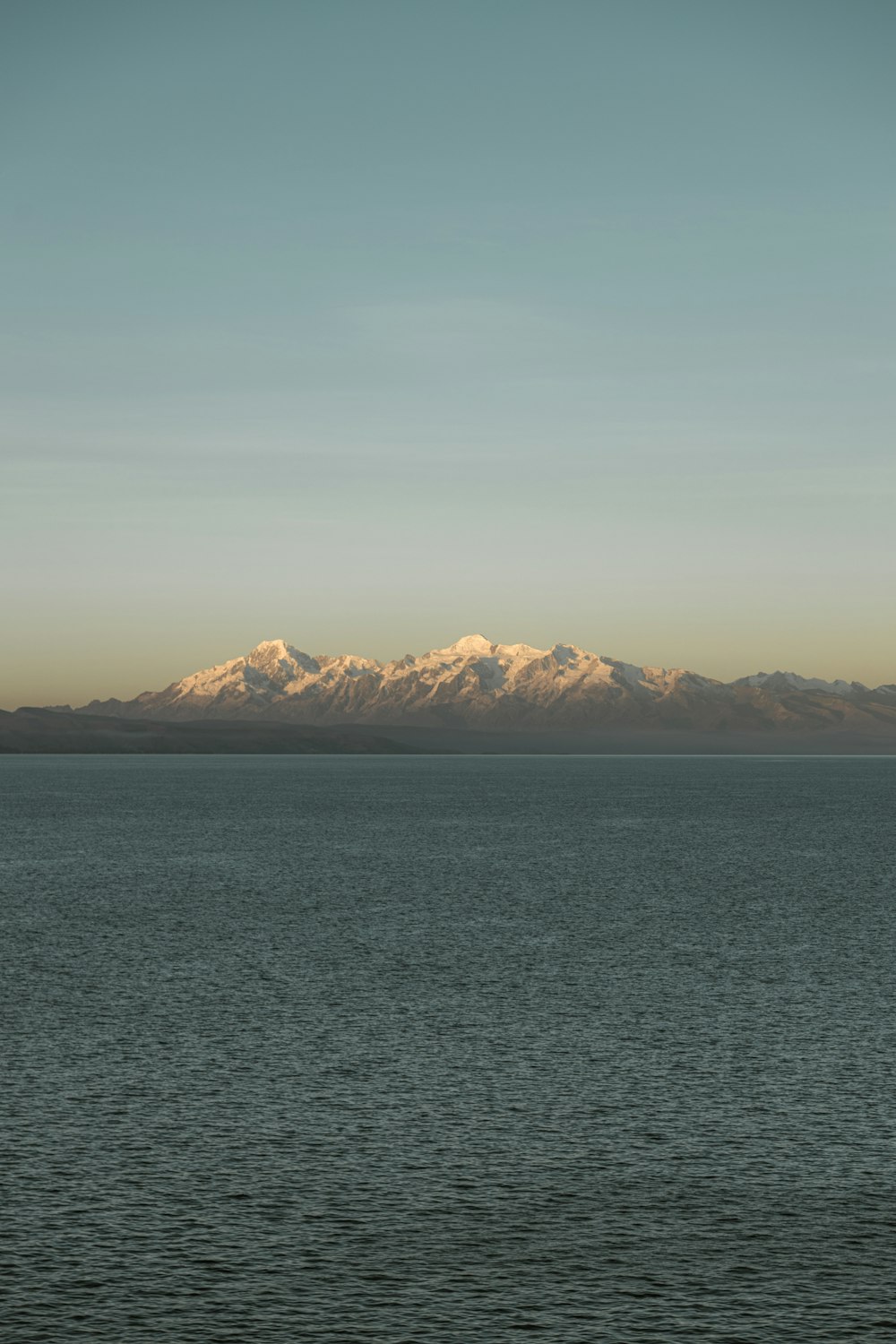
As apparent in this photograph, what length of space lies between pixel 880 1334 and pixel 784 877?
85.8 m

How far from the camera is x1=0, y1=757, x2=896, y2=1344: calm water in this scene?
23.4m

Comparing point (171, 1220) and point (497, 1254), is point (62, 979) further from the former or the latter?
point (497, 1254)

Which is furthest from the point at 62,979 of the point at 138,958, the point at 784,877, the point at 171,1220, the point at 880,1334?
the point at 784,877

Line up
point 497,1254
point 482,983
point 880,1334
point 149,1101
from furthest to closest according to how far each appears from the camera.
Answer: point 482,983, point 149,1101, point 497,1254, point 880,1334

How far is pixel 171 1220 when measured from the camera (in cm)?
2697

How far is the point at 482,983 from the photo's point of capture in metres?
54.3

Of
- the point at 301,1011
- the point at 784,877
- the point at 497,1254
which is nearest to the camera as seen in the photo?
the point at 497,1254

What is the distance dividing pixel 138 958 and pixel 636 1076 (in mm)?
29052

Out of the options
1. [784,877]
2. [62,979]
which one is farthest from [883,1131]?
[784,877]

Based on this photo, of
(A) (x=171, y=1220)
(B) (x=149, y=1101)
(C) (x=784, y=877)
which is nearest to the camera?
(A) (x=171, y=1220)

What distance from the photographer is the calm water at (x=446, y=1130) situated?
2338 centimetres

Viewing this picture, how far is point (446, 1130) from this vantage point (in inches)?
1305

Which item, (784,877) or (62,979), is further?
(784,877)

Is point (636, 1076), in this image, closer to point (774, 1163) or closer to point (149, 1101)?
point (774, 1163)
